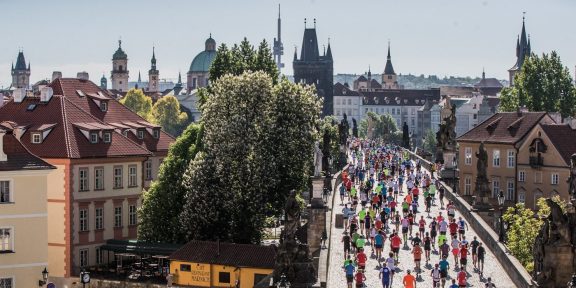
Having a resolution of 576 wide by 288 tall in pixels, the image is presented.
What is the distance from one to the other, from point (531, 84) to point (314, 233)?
7980 cm

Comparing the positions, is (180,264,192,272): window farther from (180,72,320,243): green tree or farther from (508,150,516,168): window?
(508,150,516,168): window

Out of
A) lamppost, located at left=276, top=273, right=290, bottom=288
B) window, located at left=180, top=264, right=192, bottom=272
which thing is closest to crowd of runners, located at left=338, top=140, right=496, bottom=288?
lamppost, located at left=276, top=273, right=290, bottom=288

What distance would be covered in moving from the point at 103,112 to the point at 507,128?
30.0m

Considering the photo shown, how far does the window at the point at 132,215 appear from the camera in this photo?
61.2m

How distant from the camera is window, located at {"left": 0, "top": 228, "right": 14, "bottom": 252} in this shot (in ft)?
152

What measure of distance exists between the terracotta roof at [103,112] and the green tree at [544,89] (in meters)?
55.3

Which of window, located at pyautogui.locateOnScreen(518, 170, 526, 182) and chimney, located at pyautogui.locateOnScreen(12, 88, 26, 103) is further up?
chimney, located at pyautogui.locateOnScreen(12, 88, 26, 103)

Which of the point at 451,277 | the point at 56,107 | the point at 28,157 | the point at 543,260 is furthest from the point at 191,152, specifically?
the point at 543,260

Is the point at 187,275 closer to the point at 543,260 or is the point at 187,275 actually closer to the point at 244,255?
the point at 244,255

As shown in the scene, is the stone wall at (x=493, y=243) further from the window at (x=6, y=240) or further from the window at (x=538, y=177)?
the window at (x=538, y=177)

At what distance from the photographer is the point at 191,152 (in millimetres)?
59312

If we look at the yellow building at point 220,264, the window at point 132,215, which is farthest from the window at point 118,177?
the yellow building at point 220,264

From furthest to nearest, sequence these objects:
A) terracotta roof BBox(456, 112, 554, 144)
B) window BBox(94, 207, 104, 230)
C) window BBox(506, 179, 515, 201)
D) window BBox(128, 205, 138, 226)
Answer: window BBox(506, 179, 515, 201)
terracotta roof BBox(456, 112, 554, 144)
window BBox(128, 205, 138, 226)
window BBox(94, 207, 104, 230)

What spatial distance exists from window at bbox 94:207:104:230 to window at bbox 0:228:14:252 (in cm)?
1196
